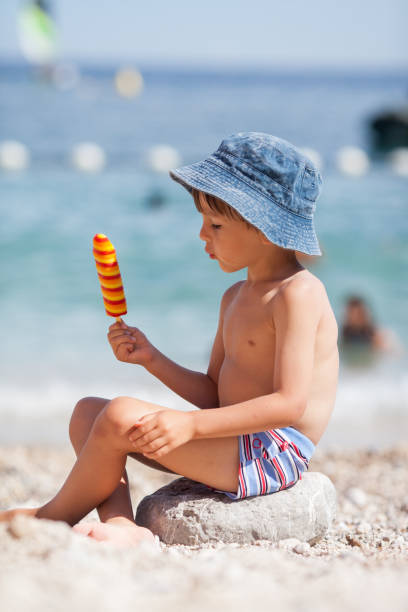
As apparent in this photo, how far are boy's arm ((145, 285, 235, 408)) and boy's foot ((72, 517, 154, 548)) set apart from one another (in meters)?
0.52

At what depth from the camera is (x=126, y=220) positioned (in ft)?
38.3

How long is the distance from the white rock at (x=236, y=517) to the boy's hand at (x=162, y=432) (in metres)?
0.34

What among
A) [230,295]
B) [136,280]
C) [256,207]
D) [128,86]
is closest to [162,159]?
Answer: [136,280]

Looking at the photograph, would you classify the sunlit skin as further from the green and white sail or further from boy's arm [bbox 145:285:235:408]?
the green and white sail

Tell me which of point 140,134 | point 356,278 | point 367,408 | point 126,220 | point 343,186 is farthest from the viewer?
point 140,134

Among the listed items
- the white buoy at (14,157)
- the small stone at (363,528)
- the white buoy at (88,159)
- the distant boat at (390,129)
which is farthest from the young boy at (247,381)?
the distant boat at (390,129)

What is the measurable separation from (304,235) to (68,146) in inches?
719

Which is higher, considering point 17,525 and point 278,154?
point 278,154

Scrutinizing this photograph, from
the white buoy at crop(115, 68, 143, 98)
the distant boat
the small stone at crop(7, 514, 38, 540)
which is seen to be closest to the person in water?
the small stone at crop(7, 514, 38, 540)

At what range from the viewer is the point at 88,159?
1662 centimetres

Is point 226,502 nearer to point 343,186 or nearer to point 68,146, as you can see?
point 343,186

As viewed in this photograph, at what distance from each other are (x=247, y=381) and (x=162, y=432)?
42 cm

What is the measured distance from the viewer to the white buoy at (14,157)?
1582 cm

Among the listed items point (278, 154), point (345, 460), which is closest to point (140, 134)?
point (345, 460)
